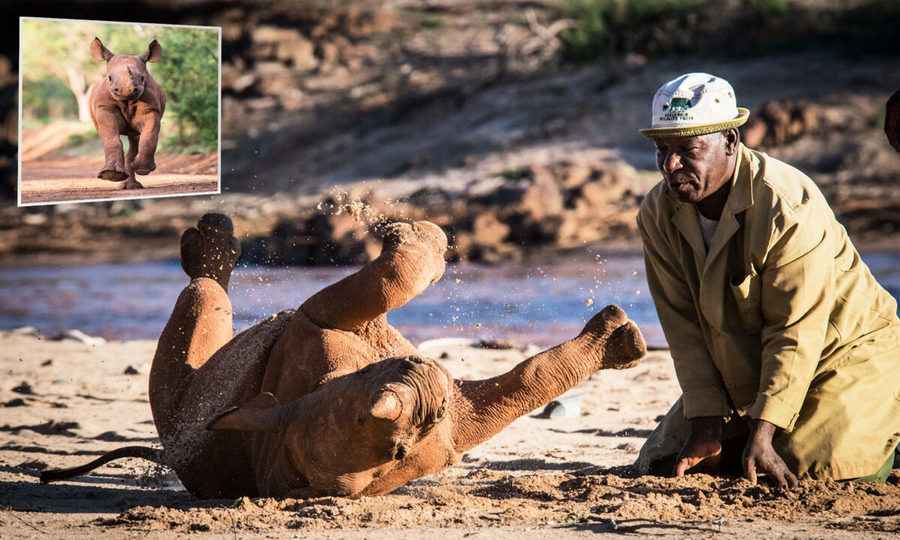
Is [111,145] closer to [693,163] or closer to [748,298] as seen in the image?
[693,163]

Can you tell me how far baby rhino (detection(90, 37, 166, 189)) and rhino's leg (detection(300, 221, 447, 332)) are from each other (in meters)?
1.35

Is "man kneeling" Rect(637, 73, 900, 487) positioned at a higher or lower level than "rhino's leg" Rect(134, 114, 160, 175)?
lower

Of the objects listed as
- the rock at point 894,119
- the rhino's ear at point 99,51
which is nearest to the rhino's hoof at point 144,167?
the rhino's ear at point 99,51

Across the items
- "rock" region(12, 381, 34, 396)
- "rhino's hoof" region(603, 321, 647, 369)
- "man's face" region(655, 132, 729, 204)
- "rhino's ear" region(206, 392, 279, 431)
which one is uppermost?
"man's face" region(655, 132, 729, 204)

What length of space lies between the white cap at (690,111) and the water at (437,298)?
541 centimetres

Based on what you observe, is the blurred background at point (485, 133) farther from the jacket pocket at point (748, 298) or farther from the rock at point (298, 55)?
the jacket pocket at point (748, 298)

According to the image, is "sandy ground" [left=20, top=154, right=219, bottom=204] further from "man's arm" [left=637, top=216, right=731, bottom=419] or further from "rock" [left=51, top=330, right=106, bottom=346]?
"rock" [left=51, top=330, right=106, bottom=346]

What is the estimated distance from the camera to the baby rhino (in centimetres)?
615

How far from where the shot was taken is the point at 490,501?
5.14 meters

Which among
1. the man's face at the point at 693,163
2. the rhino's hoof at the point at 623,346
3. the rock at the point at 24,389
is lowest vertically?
the rock at the point at 24,389

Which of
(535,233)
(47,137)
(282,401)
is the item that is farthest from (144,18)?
(282,401)

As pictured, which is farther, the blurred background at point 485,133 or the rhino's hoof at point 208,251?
the blurred background at point 485,133

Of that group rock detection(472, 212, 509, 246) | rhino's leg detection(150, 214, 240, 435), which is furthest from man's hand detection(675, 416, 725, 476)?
rock detection(472, 212, 509, 246)

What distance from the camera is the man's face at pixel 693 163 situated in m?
4.96
